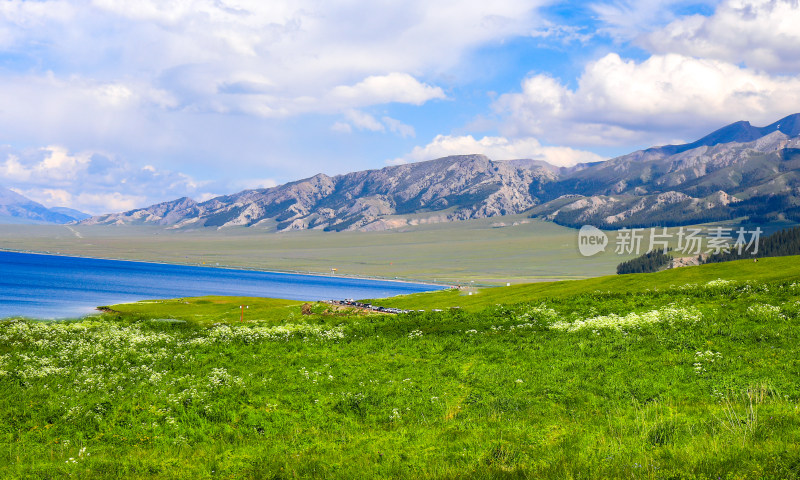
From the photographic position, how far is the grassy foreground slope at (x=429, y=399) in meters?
14.7

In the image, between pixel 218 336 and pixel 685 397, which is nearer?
pixel 685 397

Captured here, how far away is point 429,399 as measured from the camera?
22750 millimetres

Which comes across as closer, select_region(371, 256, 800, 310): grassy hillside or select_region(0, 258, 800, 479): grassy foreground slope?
select_region(0, 258, 800, 479): grassy foreground slope

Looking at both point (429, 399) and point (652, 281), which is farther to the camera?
point (652, 281)

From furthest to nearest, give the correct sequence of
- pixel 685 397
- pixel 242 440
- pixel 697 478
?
1. pixel 685 397
2. pixel 242 440
3. pixel 697 478

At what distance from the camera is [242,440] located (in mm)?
19047

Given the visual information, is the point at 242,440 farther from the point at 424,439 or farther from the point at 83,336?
the point at 83,336

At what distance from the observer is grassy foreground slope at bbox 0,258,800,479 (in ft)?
48.3

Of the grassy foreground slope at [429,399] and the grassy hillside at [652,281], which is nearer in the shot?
the grassy foreground slope at [429,399]

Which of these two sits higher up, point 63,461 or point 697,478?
point 697,478

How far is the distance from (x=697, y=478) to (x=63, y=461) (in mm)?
19105

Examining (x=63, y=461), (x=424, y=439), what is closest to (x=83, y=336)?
(x=63, y=461)

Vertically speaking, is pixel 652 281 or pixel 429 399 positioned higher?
pixel 652 281

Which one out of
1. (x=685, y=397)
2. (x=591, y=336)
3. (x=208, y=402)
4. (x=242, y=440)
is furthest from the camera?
(x=591, y=336)
